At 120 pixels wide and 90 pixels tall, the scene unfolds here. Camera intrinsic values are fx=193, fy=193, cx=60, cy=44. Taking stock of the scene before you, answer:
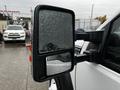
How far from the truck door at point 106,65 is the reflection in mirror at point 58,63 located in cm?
33

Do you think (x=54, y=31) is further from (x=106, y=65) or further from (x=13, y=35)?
(x=13, y=35)

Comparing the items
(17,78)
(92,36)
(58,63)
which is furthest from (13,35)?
(58,63)

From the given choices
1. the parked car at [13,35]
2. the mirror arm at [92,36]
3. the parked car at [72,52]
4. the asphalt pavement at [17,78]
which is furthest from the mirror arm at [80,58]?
the parked car at [13,35]

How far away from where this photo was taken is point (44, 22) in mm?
1094

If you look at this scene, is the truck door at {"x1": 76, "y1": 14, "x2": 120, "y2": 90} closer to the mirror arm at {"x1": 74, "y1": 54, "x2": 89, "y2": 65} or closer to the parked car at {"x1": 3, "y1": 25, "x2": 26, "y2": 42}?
Result: the mirror arm at {"x1": 74, "y1": 54, "x2": 89, "y2": 65}

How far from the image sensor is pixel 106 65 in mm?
1563

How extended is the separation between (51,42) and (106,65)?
619 mm

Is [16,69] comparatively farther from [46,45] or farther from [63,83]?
[46,45]

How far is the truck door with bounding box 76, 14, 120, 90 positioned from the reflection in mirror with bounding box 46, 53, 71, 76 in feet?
1.09

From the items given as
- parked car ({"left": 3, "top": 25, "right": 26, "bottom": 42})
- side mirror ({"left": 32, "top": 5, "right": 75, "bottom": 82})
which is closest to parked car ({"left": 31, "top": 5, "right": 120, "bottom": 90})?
side mirror ({"left": 32, "top": 5, "right": 75, "bottom": 82})

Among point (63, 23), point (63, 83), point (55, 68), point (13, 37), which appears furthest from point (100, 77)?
point (13, 37)

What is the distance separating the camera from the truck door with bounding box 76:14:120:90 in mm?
1434

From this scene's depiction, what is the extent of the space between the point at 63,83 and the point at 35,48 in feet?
2.18

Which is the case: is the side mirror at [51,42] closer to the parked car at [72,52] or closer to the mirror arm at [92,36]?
the parked car at [72,52]
